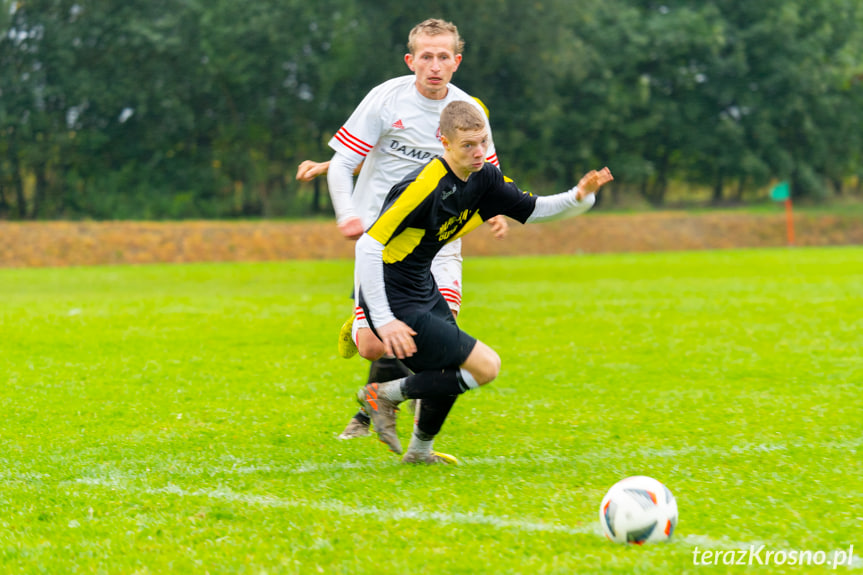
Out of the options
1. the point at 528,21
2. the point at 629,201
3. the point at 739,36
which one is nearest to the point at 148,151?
the point at 528,21

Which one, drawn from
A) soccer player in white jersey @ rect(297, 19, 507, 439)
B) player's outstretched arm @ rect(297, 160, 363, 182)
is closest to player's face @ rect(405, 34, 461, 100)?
soccer player in white jersey @ rect(297, 19, 507, 439)

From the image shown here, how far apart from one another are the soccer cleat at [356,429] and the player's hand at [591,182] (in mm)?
1789

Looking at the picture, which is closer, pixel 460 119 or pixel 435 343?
pixel 460 119

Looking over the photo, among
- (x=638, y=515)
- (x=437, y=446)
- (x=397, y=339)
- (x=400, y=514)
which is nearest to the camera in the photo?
(x=638, y=515)

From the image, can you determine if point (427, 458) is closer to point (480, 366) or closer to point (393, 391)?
point (393, 391)

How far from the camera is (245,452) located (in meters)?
5.05

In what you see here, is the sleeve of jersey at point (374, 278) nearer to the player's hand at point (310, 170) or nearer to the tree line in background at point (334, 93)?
the player's hand at point (310, 170)

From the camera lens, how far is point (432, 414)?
465cm

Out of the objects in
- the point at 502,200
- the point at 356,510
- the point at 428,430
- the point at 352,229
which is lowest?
the point at 356,510

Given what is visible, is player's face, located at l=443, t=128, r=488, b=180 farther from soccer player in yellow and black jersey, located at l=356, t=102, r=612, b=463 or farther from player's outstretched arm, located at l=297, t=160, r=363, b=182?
player's outstretched arm, located at l=297, t=160, r=363, b=182

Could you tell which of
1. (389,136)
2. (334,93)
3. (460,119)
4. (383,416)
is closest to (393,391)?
(383,416)

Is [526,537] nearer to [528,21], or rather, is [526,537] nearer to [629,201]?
[528,21]

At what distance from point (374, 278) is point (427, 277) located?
0.41 meters

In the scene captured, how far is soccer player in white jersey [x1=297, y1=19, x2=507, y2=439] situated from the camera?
5.41 meters
